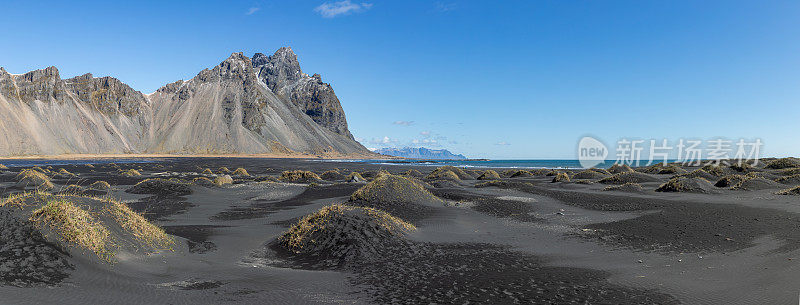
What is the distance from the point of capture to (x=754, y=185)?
89.9 ft

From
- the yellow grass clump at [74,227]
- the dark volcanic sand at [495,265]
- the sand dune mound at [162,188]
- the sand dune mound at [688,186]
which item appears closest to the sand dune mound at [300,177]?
the sand dune mound at [162,188]

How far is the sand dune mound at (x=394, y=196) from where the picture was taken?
19.8 m

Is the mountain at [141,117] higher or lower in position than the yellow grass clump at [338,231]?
higher

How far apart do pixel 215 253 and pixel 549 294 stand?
9092 millimetres

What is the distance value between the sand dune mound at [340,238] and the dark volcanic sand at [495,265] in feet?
1.55

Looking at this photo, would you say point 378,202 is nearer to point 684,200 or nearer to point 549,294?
point 549,294

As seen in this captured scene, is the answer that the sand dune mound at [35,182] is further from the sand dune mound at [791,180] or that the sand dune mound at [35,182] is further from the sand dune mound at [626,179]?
the sand dune mound at [791,180]

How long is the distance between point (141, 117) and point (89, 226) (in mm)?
185968

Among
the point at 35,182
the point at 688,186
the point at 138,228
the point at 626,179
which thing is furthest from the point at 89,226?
the point at 626,179

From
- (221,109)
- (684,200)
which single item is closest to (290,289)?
(684,200)

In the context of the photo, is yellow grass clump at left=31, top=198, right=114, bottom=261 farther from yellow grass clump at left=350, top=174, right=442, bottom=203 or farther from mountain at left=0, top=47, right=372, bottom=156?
mountain at left=0, top=47, right=372, bottom=156

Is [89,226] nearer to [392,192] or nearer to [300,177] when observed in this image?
[392,192]

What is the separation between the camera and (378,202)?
67.0ft

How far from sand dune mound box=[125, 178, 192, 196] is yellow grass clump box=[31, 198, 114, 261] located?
1838cm
